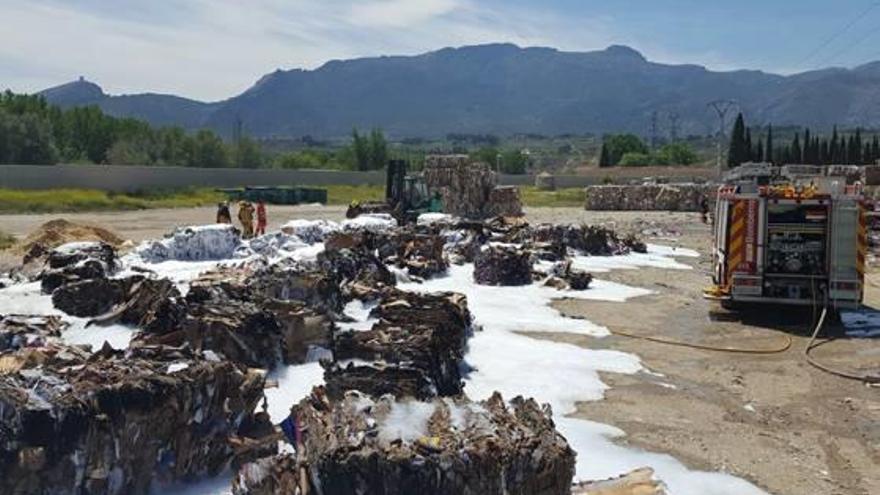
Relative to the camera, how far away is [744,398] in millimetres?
10375

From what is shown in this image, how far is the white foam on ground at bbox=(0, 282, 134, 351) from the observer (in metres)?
11.1

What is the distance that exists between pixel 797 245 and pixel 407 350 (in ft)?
27.4

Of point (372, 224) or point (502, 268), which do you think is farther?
point (372, 224)

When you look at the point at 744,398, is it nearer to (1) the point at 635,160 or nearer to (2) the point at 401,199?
(2) the point at 401,199

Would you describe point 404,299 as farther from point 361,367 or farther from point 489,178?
point 489,178

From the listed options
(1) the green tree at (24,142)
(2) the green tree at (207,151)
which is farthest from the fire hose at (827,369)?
(2) the green tree at (207,151)

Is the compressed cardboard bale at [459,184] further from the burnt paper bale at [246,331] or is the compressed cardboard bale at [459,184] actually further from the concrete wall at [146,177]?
the burnt paper bale at [246,331]

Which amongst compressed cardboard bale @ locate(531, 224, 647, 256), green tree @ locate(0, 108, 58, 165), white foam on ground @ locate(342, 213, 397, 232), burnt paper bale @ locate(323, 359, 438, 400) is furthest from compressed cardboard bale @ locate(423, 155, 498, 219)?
green tree @ locate(0, 108, 58, 165)

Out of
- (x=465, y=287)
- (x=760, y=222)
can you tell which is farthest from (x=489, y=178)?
(x=760, y=222)

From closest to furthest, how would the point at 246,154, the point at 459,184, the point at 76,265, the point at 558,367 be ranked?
1. the point at 558,367
2. the point at 76,265
3. the point at 459,184
4. the point at 246,154

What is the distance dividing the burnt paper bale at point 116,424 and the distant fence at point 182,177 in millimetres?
52327

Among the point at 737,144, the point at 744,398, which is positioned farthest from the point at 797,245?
the point at 737,144

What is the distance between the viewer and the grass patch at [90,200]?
48656 mm

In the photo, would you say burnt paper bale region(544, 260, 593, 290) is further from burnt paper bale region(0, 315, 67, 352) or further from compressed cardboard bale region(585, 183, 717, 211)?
compressed cardboard bale region(585, 183, 717, 211)
